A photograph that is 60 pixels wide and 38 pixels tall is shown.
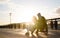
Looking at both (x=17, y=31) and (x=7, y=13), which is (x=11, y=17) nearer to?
(x=7, y=13)

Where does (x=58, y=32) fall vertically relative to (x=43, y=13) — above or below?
below

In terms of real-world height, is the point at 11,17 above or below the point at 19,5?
below

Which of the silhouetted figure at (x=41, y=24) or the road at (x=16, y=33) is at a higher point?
the silhouetted figure at (x=41, y=24)

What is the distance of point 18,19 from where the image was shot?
1.46 m

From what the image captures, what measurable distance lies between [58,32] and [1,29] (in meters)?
0.61

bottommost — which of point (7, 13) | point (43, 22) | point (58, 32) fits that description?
point (58, 32)

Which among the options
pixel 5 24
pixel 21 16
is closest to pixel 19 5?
pixel 21 16

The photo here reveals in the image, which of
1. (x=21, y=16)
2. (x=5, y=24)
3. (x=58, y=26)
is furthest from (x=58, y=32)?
(x=5, y=24)

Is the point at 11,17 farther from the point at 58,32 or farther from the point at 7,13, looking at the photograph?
the point at 58,32

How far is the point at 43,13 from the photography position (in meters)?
1.45

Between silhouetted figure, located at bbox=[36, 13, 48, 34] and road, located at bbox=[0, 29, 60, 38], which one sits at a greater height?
silhouetted figure, located at bbox=[36, 13, 48, 34]

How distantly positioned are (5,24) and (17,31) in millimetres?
149

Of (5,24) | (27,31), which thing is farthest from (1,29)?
(27,31)

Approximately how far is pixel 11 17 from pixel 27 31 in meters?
0.23
